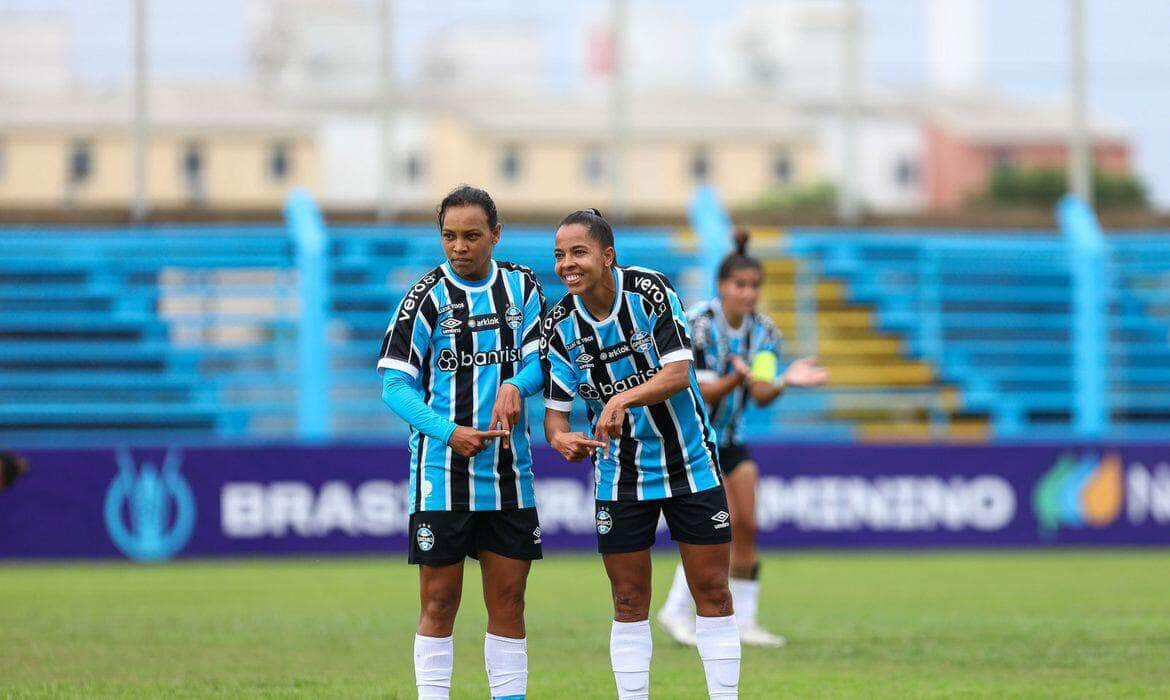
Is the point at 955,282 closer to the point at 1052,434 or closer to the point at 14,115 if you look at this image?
the point at 1052,434

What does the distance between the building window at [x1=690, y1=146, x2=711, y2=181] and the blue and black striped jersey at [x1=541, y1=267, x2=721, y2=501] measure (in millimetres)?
53866

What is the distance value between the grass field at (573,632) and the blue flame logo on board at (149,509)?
765mm

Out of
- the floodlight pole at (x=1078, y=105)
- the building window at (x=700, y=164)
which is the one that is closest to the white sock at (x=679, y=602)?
the floodlight pole at (x=1078, y=105)

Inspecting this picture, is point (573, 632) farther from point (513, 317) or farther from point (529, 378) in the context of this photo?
point (513, 317)

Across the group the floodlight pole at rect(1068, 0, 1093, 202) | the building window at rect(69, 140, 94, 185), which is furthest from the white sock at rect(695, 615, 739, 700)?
the building window at rect(69, 140, 94, 185)

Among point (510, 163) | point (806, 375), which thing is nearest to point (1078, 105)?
point (806, 375)

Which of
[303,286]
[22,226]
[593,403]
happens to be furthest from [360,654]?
[22,226]

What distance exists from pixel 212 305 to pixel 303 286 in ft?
8.48

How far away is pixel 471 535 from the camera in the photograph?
7.52m

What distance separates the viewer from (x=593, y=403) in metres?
7.71

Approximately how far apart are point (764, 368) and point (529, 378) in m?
2.91

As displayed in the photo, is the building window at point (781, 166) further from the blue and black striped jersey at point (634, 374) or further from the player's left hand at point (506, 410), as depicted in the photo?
the player's left hand at point (506, 410)

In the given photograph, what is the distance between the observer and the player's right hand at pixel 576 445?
7.27 m

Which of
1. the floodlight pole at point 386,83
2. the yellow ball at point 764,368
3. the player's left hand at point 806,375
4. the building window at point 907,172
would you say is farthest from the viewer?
the building window at point 907,172
